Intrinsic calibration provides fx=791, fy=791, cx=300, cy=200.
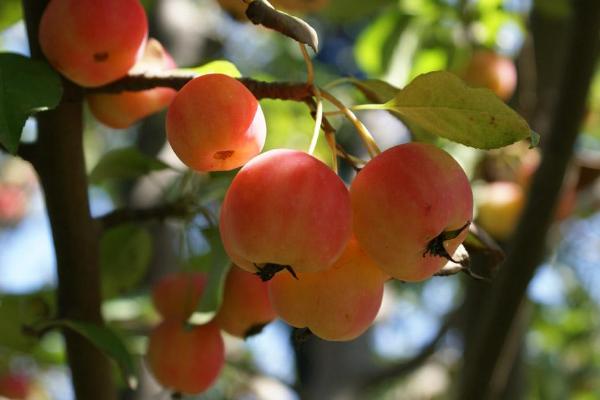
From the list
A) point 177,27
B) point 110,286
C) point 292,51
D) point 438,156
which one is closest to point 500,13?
point 177,27

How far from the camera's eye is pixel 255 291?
0.82 metres

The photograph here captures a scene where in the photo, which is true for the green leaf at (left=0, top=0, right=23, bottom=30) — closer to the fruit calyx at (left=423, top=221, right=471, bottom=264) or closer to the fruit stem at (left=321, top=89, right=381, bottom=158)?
the fruit stem at (left=321, top=89, right=381, bottom=158)

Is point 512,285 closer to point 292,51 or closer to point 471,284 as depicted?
point 471,284

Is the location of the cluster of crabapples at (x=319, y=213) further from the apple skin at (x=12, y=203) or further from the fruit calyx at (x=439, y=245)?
the apple skin at (x=12, y=203)

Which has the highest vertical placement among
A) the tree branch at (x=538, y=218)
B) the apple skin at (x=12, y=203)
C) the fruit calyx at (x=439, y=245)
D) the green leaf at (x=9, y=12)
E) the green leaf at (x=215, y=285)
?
the fruit calyx at (x=439, y=245)

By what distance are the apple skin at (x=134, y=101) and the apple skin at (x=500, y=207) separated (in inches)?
37.9

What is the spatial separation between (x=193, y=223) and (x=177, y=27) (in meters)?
1.17

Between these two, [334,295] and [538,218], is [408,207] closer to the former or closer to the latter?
[334,295]

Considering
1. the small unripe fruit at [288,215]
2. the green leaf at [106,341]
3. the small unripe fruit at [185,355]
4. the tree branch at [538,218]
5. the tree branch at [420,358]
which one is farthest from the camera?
the tree branch at [420,358]

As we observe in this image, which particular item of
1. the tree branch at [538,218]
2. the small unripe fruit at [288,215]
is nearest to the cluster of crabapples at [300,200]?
the small unripe fruit at [288,215]

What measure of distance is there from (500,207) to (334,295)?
3.62 feet

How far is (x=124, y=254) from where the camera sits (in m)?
1.07

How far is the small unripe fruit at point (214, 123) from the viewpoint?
0.58 meters

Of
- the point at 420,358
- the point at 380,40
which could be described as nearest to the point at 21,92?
the point at 380,40
